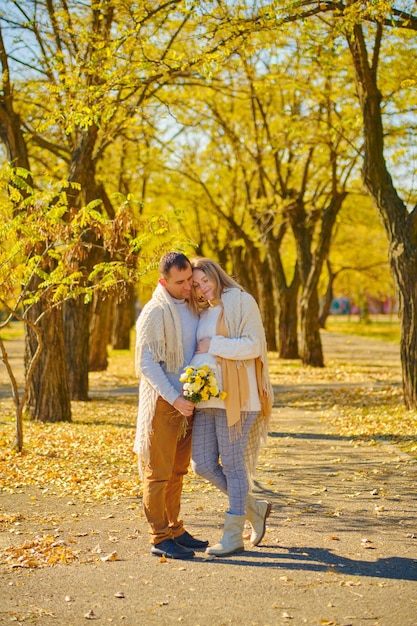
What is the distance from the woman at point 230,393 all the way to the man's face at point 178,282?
63mm

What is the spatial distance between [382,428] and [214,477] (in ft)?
21.6

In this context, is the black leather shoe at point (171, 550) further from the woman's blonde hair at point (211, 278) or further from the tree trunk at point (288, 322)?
the tree trunk at point (288, 322)

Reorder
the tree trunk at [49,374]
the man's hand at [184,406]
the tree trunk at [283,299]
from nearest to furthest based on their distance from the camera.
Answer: the man's hand at [184,406]
the tree trunk at [49,374]
the tree trunk at [283,299]

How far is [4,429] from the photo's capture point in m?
12.5

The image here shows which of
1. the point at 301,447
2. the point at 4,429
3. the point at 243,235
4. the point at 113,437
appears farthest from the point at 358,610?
the point at 243,235

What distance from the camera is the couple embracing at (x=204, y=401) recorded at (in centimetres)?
583

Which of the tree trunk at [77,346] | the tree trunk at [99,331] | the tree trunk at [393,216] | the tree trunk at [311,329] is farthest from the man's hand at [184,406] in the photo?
the tree trunk at [311,329]

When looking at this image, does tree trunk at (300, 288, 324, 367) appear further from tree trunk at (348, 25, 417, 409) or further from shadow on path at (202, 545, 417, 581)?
shadow on path at (202, 545, 417, 581)

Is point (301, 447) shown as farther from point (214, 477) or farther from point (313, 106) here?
point (313, 106)

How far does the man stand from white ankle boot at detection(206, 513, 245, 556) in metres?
0.18

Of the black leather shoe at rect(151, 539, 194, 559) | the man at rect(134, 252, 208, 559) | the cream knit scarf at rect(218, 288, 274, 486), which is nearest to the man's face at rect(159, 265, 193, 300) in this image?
the man at rect(134, 252, 208, 559)

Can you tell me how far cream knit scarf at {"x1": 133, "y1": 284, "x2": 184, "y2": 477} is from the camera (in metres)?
5.84

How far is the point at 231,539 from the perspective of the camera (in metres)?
5.80

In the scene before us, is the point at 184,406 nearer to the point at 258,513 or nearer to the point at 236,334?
the point at 236,334
